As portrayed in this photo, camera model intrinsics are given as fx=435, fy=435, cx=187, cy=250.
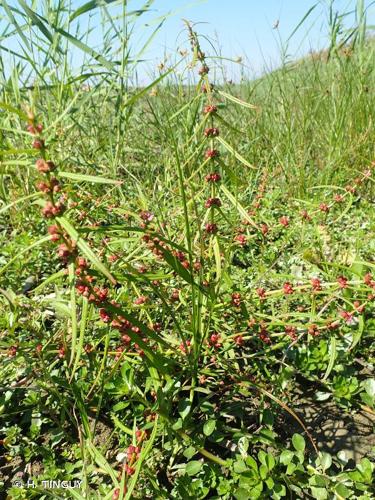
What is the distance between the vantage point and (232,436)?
1.14 metres

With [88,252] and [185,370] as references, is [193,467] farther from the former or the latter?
[88,252]

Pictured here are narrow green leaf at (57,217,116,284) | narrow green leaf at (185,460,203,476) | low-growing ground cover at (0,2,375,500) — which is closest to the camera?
narrow green leaf at (57,217,116,284)

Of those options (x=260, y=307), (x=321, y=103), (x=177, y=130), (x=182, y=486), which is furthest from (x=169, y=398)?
(x=321, y=103)

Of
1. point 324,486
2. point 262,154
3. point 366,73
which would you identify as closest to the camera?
point 324,486

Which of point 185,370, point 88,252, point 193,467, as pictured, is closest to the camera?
point 88,252

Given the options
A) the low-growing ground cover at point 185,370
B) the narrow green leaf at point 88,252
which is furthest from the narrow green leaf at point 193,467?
the narrow green leaf at point 88,252

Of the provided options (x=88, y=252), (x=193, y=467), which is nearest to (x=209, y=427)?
(x=193, y=467)

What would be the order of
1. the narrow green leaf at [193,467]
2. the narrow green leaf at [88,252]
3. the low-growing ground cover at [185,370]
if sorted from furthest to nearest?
the narrow green leaf at [193,467] → the low-growing ground cover at [185,370] → the narrow green leaf at [88,252]

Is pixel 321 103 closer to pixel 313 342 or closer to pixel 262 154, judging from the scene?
pixel 262 154

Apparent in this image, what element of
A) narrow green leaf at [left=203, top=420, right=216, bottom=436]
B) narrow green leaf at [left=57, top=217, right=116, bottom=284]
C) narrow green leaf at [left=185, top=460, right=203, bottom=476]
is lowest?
narrow green leaf at [left=185, top=460, right=203, bottom=476]

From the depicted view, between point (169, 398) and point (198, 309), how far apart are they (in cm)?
25

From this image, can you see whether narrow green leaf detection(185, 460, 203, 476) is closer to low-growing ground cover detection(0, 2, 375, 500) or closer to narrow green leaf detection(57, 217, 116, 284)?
low-growing ground cover detection(0, 2, 375, 500)

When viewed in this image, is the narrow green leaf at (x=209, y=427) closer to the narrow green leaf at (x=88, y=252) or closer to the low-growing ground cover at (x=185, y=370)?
the low-growing ground cover at (x=185, y=370)

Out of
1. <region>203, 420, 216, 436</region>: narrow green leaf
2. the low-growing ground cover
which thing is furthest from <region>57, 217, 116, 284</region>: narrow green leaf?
<region>203, 420, 216, 436</region>: narrow green leaf
